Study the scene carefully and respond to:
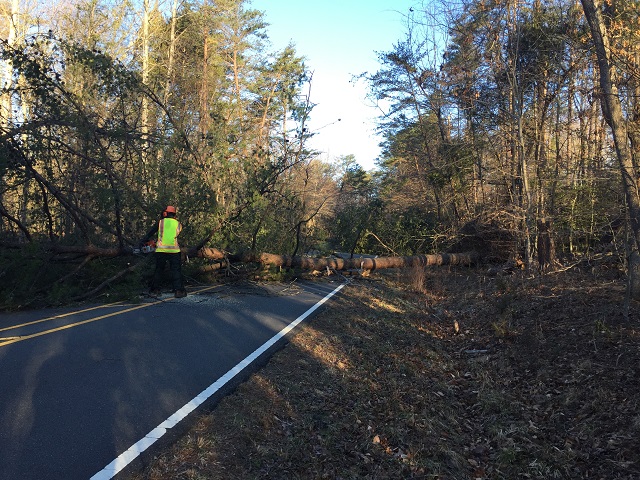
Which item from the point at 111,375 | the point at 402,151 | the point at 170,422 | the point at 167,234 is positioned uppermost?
the point at 402,151

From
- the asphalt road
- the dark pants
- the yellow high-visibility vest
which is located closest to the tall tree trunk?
the asphalt road

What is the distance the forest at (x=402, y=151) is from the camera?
992 centimetres

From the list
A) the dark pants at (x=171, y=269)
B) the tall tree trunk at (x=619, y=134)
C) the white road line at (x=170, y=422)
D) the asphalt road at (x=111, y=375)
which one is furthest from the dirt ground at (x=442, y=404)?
the dark pants at (x=171, y=269)

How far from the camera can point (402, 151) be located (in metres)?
25.1

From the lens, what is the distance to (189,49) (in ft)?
98.7

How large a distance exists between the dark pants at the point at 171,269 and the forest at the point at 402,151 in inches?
44.6

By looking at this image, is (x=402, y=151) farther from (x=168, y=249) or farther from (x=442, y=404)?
(x=442, y=404)

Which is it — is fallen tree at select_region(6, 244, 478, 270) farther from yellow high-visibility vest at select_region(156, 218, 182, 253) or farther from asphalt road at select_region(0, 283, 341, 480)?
asphalt road at select_region(0, 283, 341, 480)

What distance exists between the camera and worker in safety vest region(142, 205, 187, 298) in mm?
10461

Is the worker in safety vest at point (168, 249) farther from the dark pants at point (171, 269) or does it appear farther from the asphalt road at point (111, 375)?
the asphalt road at point (111, 375)

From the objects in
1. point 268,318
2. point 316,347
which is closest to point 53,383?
point 316,347

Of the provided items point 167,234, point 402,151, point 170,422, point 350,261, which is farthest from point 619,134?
point 402,151

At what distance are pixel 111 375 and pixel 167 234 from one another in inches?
212

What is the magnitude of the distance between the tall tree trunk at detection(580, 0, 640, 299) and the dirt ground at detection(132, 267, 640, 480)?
767 millimetres
